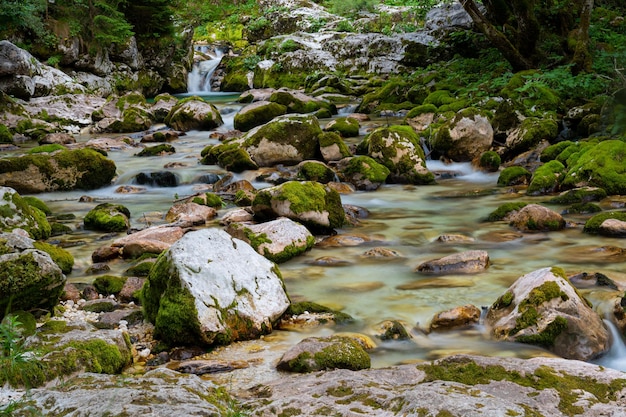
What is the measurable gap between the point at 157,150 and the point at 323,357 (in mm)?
12581

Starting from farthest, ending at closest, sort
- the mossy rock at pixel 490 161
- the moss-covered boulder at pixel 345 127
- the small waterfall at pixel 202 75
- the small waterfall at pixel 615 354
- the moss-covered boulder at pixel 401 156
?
1. the small waterfall at pixel 202 75
2. the moss-covered boulder at pixel 345 127
3. the mossy rock at pixel 490 161
4. the moss-covered boulder at pixel 401 156
5. the small waterfall at pixel 615 354

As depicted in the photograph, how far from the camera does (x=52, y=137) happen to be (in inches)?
686

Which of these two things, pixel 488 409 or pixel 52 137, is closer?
pixel 488 409

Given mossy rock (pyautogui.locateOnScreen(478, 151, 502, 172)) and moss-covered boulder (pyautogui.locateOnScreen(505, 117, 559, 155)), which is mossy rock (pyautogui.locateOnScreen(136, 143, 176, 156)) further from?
moss-covered boulder (pyautogui.locateOnScreen(505, 117, 559, 155))

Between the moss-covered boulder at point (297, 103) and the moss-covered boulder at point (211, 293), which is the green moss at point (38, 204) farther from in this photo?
the moss-covered boulder at point (297, 103)

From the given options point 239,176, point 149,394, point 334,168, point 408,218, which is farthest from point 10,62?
point 149,394

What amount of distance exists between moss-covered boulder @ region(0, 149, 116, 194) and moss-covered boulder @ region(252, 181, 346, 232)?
5.36 metres

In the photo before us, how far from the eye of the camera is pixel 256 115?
58.3 feet

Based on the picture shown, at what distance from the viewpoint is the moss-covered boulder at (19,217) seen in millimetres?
8039

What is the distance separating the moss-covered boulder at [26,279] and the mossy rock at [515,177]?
9.29 meters

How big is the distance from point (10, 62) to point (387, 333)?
63.5ft

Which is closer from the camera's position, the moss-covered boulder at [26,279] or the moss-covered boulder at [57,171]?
the moss-covered boulder at [26,279]

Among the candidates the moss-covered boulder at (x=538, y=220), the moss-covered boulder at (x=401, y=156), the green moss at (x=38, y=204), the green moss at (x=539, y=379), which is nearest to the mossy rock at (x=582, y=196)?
the moss-covered boulder at (x=538, y=220)

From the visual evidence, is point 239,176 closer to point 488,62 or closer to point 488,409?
point 488,409
